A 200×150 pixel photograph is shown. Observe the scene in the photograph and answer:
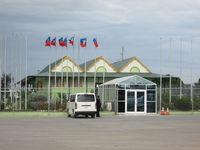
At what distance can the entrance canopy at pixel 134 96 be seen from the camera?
46.3 meters

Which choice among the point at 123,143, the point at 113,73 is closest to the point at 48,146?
the point at 123,143

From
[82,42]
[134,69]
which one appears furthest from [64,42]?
[134,69]

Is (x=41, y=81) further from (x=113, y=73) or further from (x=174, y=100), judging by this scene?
(x=174, y=100)

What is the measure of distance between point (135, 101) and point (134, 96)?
1.55ft

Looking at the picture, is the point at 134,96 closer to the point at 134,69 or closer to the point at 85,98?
the point at 85,98

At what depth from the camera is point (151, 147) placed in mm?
15055

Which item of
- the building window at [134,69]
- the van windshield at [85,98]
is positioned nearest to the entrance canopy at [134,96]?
the van windshield at [85,98]

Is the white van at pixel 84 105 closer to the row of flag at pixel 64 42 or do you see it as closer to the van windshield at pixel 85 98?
the van windshield at pixel 85 98

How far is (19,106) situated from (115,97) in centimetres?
956

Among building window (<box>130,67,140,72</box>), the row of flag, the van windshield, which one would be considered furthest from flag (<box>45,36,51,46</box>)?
building window (<box>130,67,140,72</box>)

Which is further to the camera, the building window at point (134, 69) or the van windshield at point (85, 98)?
the building window at point (134, 69)

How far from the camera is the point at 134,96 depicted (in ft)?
153

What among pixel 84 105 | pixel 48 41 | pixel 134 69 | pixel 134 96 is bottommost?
pixel 84 105

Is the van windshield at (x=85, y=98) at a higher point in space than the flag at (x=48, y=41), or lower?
lower
